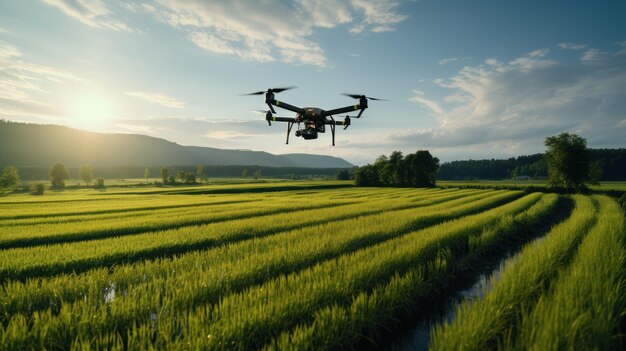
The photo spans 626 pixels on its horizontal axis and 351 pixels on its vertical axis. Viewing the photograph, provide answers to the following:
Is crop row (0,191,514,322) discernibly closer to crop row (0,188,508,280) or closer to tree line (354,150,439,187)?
crop row (0,188,508,280)

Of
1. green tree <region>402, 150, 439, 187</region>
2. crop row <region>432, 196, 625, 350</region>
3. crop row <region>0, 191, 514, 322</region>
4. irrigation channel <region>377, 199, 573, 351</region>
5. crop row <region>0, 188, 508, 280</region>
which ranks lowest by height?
irrigation channel <region>377, 199, 573, 351</region>

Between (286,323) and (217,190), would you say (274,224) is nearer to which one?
(286,323)

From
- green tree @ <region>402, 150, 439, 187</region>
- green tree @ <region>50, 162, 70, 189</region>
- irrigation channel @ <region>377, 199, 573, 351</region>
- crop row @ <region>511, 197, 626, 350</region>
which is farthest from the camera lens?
green tree @ <region>50, 162, 70, 189</region>

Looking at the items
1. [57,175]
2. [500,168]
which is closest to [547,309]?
[57,175]

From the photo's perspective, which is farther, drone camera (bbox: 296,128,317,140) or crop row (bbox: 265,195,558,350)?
drone camera (bbox: 296,128,317,140)

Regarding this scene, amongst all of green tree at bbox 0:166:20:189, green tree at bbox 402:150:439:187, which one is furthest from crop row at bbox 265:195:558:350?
green tree at bbox 0:166:20:189

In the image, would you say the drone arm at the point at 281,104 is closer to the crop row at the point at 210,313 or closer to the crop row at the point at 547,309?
the crop row at the point at 210,313
